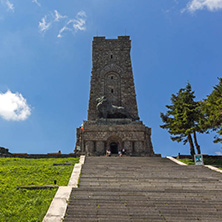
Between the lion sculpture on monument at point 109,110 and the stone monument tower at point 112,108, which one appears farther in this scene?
the lion sculpture on monument at point 109,110

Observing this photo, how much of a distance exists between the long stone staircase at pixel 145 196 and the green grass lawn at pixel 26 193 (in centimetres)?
98

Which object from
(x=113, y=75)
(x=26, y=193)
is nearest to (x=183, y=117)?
(x=113, y=75)

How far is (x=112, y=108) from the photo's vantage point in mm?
27297

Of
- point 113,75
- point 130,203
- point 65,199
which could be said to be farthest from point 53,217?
point 113,75

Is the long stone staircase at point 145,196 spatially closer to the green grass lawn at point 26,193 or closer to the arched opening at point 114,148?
the green grass lawn at point 26,193

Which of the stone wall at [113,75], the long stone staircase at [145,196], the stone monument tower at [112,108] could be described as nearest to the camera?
the long stone staircase at [145,196]

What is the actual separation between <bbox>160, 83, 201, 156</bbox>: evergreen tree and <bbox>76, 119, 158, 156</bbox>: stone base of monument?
9.21 ft

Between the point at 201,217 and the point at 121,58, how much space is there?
2558 cm

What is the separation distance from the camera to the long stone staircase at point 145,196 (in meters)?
7.93

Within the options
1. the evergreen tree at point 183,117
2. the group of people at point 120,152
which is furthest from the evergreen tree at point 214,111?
the group of people at point 120,152

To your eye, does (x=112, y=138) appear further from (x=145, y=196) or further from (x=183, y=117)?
(x=145, y=196)

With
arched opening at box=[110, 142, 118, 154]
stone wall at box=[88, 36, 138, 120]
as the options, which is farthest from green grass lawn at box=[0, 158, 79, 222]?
stone wall at box=[88, 36, 138, 120]

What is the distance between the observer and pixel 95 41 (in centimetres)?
3216

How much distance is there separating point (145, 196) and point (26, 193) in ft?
15.8
